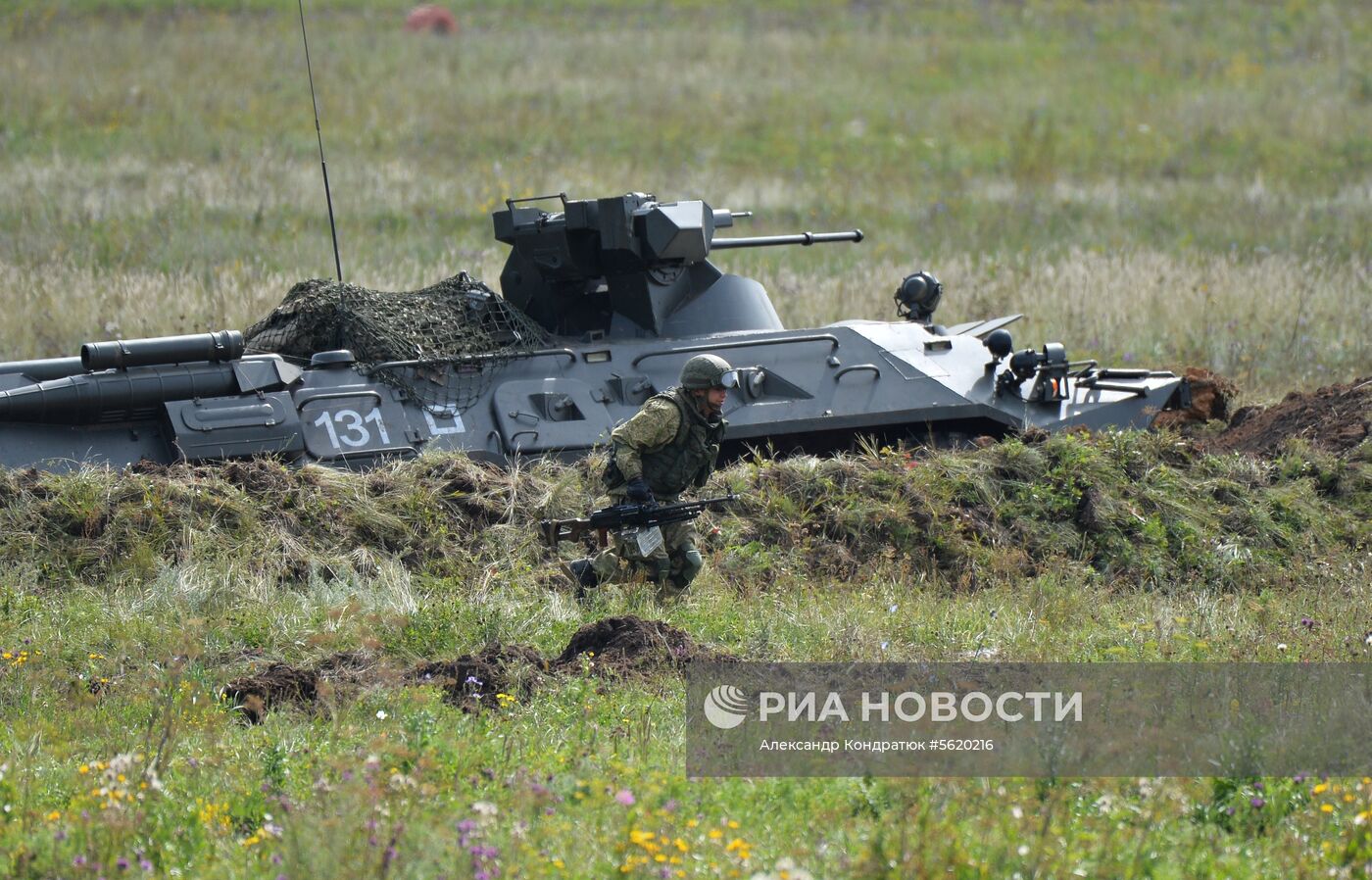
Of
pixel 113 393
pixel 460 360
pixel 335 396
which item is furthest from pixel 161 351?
pixel 460 360

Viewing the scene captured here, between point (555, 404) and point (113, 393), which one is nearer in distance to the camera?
point (113, 393)

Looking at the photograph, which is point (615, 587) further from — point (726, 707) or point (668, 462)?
point (726, 707)

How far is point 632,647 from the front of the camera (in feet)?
25.9

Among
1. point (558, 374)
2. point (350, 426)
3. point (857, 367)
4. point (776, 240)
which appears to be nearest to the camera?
point (350, 426)

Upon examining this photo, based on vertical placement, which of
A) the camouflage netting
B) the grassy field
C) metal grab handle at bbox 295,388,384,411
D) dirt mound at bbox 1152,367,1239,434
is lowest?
dirt mound at bbox 1152,367,1239,434

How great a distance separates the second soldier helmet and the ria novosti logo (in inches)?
92.4

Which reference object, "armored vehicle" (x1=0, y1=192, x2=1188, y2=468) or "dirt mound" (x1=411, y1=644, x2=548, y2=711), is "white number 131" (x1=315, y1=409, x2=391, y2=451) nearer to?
"armored vehicle" (x1=0, y1=192, x2=1188, y2=468)

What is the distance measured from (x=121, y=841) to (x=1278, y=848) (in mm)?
3704

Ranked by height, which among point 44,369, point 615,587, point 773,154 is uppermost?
point 44,369

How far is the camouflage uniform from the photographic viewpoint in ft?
30.0

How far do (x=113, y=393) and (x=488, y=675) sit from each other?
13.1 ft

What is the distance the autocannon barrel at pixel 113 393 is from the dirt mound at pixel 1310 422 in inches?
279

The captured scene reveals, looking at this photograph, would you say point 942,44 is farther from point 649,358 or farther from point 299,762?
point 299,762

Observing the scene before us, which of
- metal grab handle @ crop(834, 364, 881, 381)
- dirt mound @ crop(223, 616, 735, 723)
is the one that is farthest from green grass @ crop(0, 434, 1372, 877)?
metal grab handle @ crop(834, 364, 881, 381)
